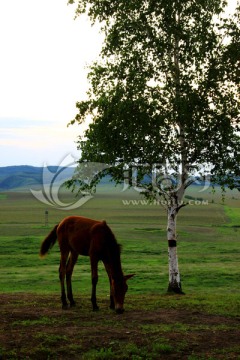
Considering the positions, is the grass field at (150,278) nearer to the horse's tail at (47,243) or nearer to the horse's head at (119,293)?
the horse's head at (119,293)

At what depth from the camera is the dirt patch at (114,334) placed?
33.2 feet

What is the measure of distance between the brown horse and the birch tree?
677 cm

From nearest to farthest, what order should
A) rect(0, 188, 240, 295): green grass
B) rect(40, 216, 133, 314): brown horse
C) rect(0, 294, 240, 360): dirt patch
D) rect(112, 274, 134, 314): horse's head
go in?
rect(0, 294, 240, 360): dirt patch, rect(112, 274, 134, 314): horse's head, rect(40, 216, 133, 314): brown horse, rect(0, 188, 240, 295): green grass

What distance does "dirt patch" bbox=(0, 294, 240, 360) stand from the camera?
1013 cm

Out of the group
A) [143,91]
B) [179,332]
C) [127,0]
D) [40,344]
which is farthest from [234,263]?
[40,344]

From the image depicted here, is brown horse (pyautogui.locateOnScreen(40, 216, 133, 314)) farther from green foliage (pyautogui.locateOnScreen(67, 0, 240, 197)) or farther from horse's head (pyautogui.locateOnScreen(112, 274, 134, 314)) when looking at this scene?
green foliage (pyautogui.locateOnScreen(67, 0, 240, 197))

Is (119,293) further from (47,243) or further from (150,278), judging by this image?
(150,278)

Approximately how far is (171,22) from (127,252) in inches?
1045

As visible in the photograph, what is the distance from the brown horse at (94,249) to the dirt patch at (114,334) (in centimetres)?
61

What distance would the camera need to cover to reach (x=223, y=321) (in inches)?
535

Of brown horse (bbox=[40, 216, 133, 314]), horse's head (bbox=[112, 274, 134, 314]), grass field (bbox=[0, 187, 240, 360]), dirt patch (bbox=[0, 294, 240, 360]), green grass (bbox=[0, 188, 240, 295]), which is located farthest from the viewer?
green grass (bbox=[0, 188, 240, 295])

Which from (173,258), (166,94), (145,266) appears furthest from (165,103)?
(145,266)

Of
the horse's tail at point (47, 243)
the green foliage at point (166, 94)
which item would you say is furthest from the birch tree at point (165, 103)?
the horse's tail at point (47, 243)

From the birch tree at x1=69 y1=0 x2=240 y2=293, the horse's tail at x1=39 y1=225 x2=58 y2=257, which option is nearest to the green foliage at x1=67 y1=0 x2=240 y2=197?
the birch tree at x1=69 y1=0 x2=240 y2=293
